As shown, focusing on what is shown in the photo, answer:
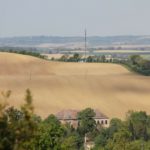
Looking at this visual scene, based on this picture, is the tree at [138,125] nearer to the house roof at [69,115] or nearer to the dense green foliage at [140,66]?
the house roof at [69,115]

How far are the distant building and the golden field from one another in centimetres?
122

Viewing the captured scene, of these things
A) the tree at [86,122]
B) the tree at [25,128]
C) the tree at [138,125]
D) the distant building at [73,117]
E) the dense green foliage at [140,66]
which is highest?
the tree at [25,128]

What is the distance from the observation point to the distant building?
10462 cm

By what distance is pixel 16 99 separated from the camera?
107312 millimetres

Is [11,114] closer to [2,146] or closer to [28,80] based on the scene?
[2,146]

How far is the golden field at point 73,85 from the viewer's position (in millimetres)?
114000

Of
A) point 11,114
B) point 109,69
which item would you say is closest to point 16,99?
point 109,69

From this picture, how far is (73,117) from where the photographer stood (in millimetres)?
105062

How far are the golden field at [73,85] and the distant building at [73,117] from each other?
1.22 m

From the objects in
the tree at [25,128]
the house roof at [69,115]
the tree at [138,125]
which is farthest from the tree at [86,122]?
the tree at [25,128]

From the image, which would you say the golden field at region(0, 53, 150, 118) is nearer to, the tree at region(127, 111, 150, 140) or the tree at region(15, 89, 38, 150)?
the tree at region(127, 111, 150, 140)

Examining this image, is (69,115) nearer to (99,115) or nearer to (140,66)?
(99,115)

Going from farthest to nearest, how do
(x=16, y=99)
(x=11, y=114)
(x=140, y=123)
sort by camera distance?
1. (x=16, y=99)
2. (x=140, y=123)
3. (x=11, y=114)

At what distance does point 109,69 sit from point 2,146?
129 meters
